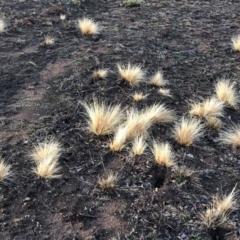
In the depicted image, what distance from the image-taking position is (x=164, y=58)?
31.6 feet

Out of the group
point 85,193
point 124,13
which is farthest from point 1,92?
point 124,13

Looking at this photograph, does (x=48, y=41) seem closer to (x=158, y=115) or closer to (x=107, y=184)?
(x=158, y=115)

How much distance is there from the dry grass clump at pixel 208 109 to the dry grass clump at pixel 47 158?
8.65 ft

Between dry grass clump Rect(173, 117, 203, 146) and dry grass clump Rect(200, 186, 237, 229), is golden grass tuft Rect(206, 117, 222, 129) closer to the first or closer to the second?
dry grass clump Rect(173, 117, 203, 146)

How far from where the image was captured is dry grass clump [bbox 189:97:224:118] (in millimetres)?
7152

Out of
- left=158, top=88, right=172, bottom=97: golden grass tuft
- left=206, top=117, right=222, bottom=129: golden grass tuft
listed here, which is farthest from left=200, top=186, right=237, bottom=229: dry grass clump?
left=158, top=88, right=172, bottom=97: golden grass tuft

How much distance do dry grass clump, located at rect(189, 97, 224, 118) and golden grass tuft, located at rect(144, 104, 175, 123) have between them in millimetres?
468

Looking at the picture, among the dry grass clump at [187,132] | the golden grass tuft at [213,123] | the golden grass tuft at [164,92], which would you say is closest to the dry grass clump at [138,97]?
the golden grass tuft at [164,92]

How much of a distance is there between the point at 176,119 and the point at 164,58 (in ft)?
9.74

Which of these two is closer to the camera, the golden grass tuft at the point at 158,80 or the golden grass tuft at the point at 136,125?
the golden grass tuft at the point at 136,125

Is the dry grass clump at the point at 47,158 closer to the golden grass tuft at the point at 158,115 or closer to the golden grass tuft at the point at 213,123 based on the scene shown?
the golden grass tuft at the point at 158,115

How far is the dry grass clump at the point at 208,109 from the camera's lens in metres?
7.15

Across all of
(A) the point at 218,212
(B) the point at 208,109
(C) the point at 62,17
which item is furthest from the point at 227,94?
(C) the point at 62,17

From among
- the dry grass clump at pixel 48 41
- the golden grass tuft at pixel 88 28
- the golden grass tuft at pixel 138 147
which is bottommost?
the golden grass tuft at pixel 88 28
